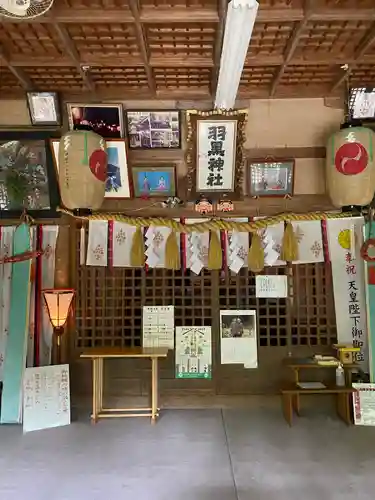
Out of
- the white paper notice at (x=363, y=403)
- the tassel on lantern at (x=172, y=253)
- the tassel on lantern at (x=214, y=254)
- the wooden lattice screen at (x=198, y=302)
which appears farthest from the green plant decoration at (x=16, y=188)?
the white paper notice at (x=363, y=403)

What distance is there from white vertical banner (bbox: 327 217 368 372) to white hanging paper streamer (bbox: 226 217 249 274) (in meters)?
0.92

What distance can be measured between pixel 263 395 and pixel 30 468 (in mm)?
2534

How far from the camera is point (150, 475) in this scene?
3303mm

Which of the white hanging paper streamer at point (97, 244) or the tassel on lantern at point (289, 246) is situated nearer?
the tassel on lantern at point (289, 246)

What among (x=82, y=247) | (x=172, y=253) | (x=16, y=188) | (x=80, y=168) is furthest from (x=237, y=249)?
(x=16, y=188)

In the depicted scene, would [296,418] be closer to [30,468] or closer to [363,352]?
[363,352]

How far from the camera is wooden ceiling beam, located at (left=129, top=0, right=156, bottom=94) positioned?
3.35 m

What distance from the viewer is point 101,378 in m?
4.73

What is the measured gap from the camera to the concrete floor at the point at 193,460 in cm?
305

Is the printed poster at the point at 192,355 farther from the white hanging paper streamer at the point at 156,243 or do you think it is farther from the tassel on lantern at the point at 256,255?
the tassel on lantern at the point at 256,255

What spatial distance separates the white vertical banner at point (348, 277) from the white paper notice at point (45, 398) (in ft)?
9.62

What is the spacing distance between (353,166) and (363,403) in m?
2.31

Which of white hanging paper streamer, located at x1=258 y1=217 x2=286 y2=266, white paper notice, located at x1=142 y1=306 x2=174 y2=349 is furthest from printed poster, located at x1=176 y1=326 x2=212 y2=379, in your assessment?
white hanging paper streamer, located at x1=258 y1=217 x2=286 y2=266

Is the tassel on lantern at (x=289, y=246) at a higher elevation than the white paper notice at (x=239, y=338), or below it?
higher
